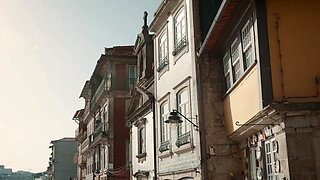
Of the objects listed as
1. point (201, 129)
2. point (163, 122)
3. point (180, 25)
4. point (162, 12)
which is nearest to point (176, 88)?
point (180, 25)

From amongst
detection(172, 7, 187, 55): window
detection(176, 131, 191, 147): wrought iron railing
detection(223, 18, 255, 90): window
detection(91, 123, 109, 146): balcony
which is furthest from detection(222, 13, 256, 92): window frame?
detection(91, 123, 109, 146): balcony

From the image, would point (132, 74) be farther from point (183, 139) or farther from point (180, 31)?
point (183, 139)

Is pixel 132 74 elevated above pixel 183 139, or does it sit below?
above

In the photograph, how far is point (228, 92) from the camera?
520 inches

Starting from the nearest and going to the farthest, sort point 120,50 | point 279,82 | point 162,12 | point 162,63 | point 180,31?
1. point 279,82
2. point 180,31
3. point 162,12
4. point 162,63
5. point 120,50

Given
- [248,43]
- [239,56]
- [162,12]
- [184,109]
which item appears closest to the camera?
[248,43]

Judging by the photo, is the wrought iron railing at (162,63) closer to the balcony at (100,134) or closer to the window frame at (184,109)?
the window frame at (184,109)

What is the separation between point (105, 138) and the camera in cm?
3347

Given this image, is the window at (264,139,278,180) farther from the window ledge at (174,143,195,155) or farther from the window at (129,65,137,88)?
the window at (129,65,137,88)

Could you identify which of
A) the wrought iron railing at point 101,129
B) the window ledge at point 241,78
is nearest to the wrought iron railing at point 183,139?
the window ledge at point 241,78

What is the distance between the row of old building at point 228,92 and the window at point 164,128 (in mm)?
41

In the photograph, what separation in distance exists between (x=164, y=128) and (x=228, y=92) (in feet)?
21.2

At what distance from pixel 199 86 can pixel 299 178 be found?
621 cm

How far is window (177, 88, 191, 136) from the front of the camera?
52.7 ft
